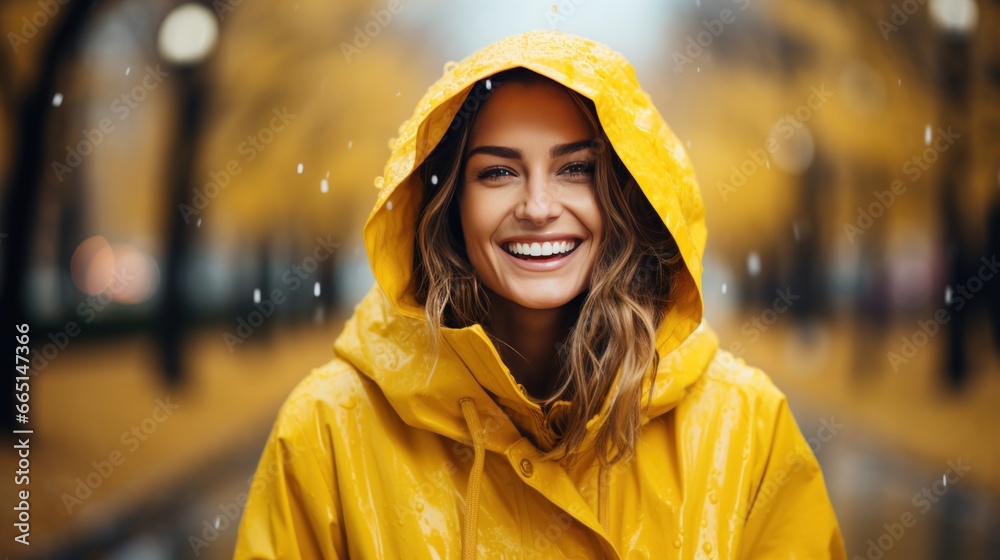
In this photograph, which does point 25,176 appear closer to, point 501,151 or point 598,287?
point 501,151

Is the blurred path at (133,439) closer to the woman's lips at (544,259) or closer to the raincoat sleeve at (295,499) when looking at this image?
the raincoat sleeve at (295,499)

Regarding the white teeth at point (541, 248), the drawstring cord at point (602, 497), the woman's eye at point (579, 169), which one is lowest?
the drawstring cord at point (602, 497)

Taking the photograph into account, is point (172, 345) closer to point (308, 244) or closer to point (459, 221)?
point (308, 244)

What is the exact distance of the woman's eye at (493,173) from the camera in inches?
63.3

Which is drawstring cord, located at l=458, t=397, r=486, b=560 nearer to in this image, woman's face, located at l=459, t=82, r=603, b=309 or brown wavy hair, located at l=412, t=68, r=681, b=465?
brown wavy hair, located at l=412, t=68, r=681, b=465

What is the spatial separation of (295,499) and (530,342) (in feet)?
1.83

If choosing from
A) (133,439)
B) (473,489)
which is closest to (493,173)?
(473,489)

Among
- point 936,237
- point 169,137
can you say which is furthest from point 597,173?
point 169,137

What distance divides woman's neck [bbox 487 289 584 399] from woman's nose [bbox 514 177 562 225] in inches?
10.1

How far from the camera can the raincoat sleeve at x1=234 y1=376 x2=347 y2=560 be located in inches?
61.6

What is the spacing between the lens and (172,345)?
515 cm

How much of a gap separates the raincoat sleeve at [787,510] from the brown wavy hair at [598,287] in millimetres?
305

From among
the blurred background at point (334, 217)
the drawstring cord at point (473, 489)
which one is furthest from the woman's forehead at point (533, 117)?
the blurred background at point (334, 217)

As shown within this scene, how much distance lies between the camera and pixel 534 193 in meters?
1.55
